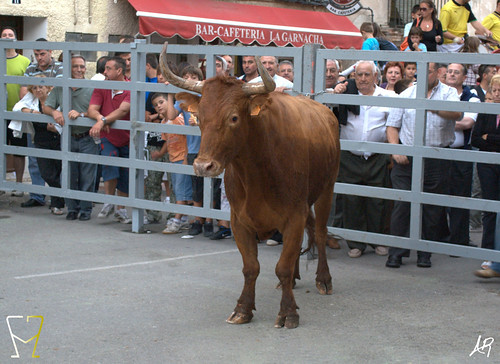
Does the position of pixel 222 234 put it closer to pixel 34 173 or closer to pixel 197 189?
pixel 197 189

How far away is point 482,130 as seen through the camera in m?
8.23

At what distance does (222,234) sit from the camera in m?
9.74

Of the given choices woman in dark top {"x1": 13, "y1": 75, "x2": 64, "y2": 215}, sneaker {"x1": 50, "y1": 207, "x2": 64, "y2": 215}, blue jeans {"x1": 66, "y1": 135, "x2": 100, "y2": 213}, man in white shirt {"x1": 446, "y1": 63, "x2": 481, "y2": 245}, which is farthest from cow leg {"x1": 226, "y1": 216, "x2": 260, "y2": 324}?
woman in dark top {"x1": 13, "y1": 75, "x2": 64, "y2": 215}

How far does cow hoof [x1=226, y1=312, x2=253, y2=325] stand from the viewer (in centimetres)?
629

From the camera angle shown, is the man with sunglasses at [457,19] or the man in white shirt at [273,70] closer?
the man in white shirt at [273,70]

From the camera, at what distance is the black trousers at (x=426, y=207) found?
8438 millimetres

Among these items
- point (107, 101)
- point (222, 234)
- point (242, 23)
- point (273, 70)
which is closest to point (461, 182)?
point (273, 70)

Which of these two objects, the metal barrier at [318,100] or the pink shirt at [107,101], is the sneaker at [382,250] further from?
the pink shirt at [107,101]

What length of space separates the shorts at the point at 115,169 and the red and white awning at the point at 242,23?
259 inches

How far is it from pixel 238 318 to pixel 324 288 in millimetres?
1270

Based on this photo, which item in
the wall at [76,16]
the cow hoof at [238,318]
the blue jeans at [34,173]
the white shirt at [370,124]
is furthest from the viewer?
the wall at [76,16]

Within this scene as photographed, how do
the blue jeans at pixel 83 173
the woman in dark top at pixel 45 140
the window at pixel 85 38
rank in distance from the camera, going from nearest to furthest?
the blue jeans at pixel 83 173
the woman in dark top at pixel 45 140
the window at pixel 85 38

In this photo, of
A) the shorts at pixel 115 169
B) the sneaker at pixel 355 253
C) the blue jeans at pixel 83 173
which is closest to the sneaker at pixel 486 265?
the sneaker at pixel 355 253

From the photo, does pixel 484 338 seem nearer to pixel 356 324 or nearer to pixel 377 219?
pixel 356 324
